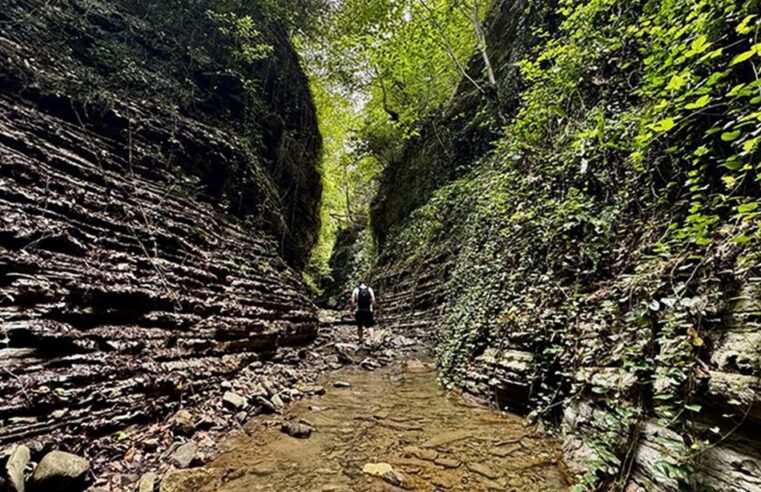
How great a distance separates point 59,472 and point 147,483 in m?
0.64

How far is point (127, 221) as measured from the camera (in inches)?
214

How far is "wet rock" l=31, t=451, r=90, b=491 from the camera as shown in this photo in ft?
8.43

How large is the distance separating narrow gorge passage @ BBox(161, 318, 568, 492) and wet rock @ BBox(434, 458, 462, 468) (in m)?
0.01

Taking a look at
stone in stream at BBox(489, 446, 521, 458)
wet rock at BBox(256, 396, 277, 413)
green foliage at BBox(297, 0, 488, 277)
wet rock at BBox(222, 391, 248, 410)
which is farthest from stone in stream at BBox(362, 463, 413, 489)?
green foliage at BBox(297, 0, 488, 277)

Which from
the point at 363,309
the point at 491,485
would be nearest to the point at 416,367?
the point at 363,309

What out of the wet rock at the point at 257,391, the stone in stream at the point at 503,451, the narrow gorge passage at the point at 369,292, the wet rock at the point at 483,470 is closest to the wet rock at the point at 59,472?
the narrow gorge passage at the point at 369,292

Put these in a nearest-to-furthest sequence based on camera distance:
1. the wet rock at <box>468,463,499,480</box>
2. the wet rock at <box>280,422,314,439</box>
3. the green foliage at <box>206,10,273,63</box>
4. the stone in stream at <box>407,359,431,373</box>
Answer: the wet rock at <box>468,463,499,480</box> → the wet rock at <box>280,422,314,439</box> → the stone in stream at <box>407,359,431,373</box> → the green foliage at <box>206,10,273,63</box>

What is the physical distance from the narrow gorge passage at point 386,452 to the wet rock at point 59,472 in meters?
0.67

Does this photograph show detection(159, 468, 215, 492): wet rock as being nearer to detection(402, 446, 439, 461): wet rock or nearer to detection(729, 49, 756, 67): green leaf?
detection(402, 446, 439, 461): wet rock

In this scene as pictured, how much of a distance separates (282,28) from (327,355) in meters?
12.5

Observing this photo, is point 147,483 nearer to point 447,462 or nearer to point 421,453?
point 421,453

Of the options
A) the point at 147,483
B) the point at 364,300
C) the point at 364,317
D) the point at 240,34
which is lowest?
the point at 147,483

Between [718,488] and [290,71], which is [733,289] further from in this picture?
[290,71]

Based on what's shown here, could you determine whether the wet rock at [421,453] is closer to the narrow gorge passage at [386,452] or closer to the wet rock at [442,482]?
the narrow gorge passage at [386,452]
